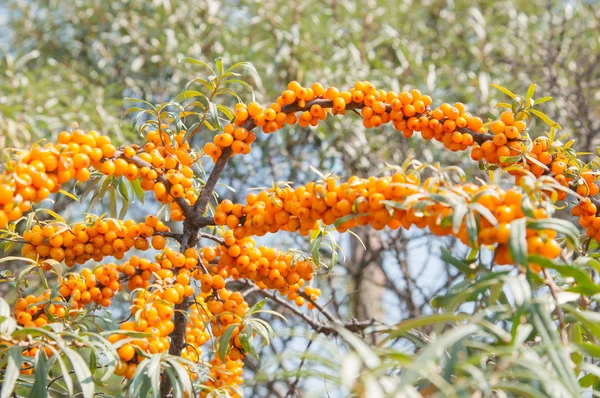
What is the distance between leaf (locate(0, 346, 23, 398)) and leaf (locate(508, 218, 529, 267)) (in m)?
0.67

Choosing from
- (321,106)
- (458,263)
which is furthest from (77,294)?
(458,263)

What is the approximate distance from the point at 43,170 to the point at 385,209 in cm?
53

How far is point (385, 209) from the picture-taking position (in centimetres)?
88

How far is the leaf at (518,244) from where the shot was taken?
712 mm

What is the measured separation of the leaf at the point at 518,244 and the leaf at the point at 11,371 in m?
0.67

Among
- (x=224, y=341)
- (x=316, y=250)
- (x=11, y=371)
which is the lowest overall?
(x=11, y=371)

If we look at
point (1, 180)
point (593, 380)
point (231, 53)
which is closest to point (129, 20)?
point (231, 53)

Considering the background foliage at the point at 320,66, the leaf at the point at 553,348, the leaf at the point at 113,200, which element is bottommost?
the leaf at the point at 553,348

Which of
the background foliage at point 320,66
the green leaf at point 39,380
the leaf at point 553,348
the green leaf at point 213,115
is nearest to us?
the leaf at point 553,348

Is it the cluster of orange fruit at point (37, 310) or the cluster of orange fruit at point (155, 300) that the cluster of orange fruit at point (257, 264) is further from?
the cluster of orange fruit at point (37, 310)

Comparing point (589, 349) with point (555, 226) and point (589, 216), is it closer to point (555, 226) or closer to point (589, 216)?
point (555, 226)

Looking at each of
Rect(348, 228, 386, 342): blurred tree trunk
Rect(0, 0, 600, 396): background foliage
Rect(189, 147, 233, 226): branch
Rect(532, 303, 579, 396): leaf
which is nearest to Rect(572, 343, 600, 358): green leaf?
Rect(532, 303, 579, 396): leaf

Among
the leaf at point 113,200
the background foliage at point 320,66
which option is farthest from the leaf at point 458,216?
the background foliage at point 320,66

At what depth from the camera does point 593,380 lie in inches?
34.3
